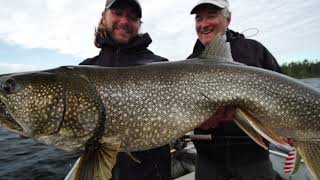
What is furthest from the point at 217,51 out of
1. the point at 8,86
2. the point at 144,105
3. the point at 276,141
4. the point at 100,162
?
the point at 8,86

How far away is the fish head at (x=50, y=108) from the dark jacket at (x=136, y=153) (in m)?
0.87

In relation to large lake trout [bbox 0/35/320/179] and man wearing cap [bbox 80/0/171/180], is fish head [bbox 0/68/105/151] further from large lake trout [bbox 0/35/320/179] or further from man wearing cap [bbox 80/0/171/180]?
man wearing cap [bbox 80/0/171/180]

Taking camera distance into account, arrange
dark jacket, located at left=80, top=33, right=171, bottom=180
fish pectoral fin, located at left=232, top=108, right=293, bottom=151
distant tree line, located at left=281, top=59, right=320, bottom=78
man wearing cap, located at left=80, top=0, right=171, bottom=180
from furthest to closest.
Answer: distant tree line, located at left=281, top=59, right=320, bottom=78
man wearing cap, located at left=80, top=0, right=171, bottom=180
dark jacket, located at left=80, top=33, right=171, bottom=180
fish pectoral fin, located at left=232, top=108, right=293, bottom=151

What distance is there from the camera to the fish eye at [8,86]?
353 centimetres

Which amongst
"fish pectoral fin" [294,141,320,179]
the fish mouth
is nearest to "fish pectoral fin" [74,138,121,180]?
the fish mouth

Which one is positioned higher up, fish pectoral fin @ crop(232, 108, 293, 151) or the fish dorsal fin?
the fish dorsal fin

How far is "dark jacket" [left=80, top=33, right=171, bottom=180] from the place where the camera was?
4340 mm

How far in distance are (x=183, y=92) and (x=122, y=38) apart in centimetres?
138

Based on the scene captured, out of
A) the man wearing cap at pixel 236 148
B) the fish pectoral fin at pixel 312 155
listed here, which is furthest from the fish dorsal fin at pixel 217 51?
the fish pectoral fin at pixel 312 155

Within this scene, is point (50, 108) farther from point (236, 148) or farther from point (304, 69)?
point (304, 69)

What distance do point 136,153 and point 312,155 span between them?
190 centimetres

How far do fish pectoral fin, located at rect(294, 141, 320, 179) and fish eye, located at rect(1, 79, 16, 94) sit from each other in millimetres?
2883

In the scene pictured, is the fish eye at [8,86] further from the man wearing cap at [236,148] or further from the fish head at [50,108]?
the man wearing cap at [236,148]

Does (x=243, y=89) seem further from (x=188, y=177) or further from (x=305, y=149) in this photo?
(x=188, y=177)
